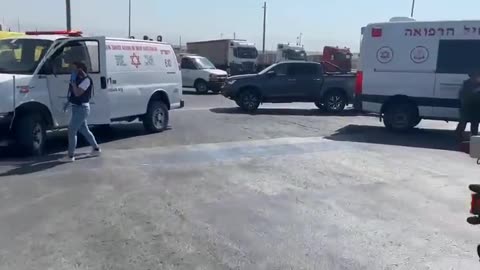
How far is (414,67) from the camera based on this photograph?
14.0m

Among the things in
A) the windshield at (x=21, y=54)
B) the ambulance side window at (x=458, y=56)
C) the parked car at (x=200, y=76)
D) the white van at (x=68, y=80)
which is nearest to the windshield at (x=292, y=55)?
the parked car at (x=200, y=76)

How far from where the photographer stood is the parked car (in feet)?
89.9

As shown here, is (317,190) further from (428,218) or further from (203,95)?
(203,95)

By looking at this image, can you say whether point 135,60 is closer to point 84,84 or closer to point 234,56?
point 84,84

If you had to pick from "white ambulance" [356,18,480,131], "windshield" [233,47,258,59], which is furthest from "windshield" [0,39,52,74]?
"windshield" [233,47,258,59]

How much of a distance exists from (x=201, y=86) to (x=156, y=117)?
1479 centimetres

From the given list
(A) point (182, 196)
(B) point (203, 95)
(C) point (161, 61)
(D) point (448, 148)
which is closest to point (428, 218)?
(A) point (182, 196)

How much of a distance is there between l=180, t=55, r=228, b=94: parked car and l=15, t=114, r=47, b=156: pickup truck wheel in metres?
17.6

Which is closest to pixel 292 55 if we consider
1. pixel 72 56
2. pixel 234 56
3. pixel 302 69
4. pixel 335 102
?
pixel 234 56

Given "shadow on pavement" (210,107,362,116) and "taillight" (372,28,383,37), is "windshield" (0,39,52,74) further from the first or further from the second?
"shadow on pavement" (210,107,362,116)

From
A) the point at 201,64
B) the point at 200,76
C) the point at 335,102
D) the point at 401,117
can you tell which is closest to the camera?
the point at 401,117

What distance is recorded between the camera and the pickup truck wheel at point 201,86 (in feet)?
90.4

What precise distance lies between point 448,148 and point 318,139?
283 centimetres

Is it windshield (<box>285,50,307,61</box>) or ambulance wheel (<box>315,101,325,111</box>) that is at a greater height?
A: windshield (<box>285,50,307,61</box>)
